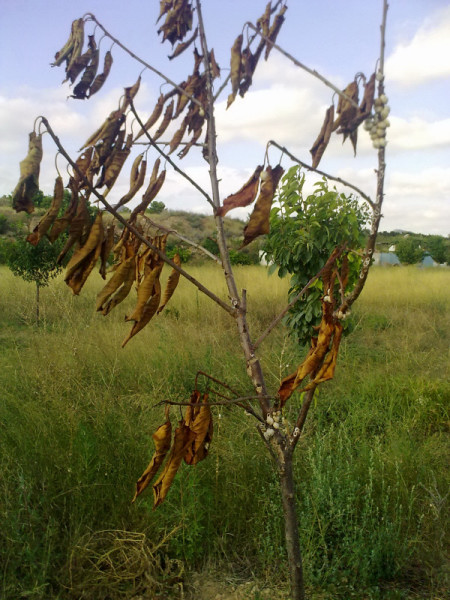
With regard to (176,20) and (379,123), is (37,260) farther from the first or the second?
(379,123)

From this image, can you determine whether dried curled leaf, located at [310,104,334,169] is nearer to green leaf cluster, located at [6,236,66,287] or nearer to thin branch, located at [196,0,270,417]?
thin branch, located at [196,0,270,417]

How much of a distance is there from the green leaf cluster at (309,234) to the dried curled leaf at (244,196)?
118 inches

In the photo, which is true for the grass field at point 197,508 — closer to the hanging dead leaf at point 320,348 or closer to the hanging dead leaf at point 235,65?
the hanging dead leaf at point 320,348

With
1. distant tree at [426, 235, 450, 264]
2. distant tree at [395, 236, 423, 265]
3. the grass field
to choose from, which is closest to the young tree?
the grass field

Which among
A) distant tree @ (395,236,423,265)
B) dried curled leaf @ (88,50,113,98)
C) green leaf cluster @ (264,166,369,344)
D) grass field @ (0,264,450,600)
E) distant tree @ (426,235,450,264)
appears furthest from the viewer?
distant tree @ (426,235,450,264)

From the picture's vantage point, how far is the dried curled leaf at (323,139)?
947mm

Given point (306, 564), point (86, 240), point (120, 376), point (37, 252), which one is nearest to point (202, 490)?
point (306, 564)

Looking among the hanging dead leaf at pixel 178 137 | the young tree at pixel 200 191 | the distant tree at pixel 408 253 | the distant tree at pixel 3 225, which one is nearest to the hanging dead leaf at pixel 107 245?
the young tree at pixel 200 191

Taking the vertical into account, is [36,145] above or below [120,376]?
above

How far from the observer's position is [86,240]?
94cm

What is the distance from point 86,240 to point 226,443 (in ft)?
6.34

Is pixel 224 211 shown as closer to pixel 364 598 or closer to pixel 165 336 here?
pixel 364 598

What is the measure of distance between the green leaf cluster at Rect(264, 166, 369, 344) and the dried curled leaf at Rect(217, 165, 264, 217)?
3.00 metres

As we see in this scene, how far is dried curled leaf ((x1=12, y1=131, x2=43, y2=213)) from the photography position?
83 cm
